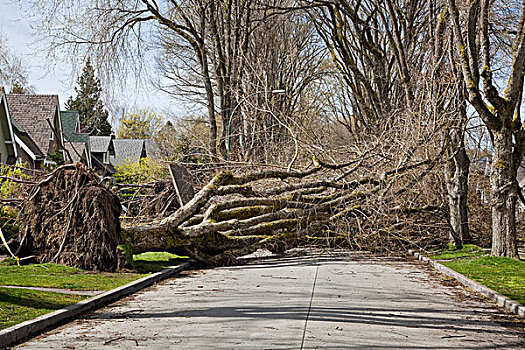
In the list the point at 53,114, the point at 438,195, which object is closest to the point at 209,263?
the point at 438,195

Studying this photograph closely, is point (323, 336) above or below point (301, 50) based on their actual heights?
below

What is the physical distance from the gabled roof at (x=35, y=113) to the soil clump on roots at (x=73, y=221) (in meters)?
26.5

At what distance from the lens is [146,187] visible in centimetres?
2181

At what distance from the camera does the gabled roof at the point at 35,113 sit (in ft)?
132

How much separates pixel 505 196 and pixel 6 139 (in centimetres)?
2704

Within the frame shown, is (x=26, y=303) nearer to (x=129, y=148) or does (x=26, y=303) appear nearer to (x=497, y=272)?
(x=497, y=272)

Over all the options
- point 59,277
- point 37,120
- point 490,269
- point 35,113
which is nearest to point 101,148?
point 35,113

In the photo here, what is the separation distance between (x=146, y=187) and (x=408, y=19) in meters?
12.8

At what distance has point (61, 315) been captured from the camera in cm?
805

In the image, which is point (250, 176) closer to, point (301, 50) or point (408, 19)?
point (408, 19)

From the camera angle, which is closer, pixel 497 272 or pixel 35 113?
pixel 497 272

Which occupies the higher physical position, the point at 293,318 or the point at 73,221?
the point at 73,221

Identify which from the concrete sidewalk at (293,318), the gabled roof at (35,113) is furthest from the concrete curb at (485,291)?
the gabled roof at (35,113)

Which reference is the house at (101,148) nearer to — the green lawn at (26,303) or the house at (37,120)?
the house at (37,120)
